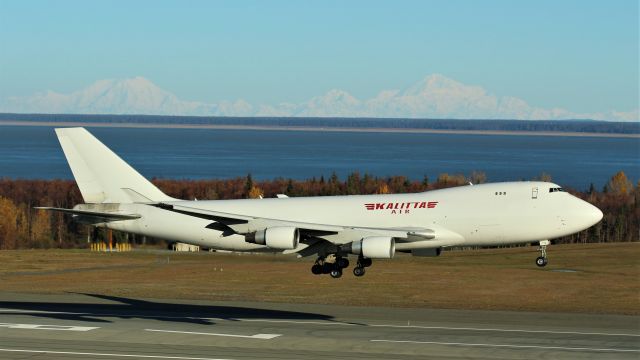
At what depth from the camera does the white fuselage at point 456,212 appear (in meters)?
55.3

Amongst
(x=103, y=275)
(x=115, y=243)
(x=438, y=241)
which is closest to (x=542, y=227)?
(x=438, y=241)

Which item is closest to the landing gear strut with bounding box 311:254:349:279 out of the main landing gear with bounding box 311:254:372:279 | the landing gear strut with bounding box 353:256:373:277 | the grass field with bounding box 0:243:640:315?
the main landing gear with bounding box 311:254:372:279

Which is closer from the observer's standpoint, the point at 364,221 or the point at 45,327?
the point at 364,221

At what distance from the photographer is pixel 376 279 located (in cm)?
10619

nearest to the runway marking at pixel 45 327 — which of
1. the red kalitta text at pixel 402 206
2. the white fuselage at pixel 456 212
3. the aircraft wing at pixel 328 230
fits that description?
the white fuselage at pixel 456 212

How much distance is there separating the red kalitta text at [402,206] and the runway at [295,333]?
700 cm

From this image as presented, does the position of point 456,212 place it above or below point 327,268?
A: above

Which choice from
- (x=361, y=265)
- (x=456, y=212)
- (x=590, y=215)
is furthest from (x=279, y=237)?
(x=590, y=215)

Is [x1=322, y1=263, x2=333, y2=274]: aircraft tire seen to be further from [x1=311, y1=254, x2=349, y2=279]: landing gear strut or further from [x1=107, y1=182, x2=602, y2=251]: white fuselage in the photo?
[x1=107, y1=182, x2=602, y2=251]: white fuselage

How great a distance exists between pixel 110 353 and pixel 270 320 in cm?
1579

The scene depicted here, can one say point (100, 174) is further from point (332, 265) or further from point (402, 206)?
point (402, 206)

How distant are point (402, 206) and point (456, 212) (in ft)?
10.2

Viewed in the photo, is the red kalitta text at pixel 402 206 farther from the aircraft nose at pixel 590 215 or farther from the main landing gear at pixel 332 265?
the aircraft nose at pixel 590 215

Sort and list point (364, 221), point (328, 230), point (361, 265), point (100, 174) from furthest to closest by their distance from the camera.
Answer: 1. point (100, 174)
2. point (364, 221)
3. point (361, 265)
4. point (328, 230)
